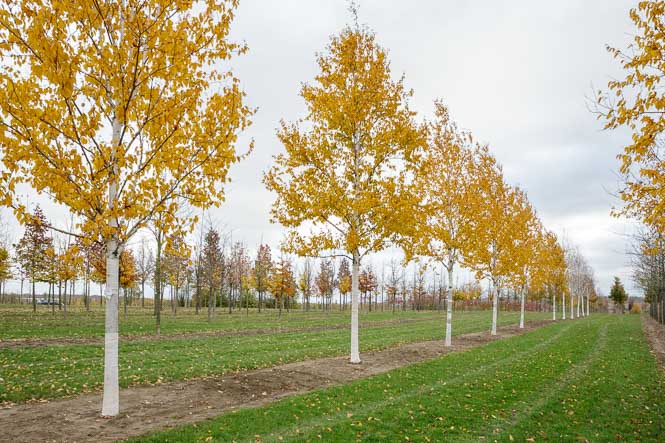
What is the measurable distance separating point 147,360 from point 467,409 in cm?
928

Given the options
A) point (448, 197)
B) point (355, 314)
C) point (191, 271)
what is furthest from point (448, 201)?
point (191, 271)

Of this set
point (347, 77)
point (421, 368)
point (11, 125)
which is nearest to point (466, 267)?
point (421, 368)

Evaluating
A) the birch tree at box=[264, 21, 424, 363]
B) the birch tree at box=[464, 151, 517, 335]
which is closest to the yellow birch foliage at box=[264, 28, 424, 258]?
the birch tree at box=[264, 21, 424, 363]

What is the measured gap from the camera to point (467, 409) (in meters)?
7.56

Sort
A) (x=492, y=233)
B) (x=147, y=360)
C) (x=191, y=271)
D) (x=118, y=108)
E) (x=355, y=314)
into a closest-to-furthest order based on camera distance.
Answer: (x=118, y=108) → (x=147, y=360) → (x=355, y=314) → (x=492, y=233) → (x=191, y=271)

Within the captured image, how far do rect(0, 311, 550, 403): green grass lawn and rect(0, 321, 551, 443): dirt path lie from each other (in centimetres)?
83

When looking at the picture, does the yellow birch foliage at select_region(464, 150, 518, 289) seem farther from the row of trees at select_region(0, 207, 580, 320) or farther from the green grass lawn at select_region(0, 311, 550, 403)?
the green grass lawn at select_region(0, 311, 550, 403)

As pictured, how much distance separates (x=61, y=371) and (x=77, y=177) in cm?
639

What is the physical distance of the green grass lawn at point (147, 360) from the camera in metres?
8.68

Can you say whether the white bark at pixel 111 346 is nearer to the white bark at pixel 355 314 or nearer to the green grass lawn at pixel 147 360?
the green grass lawn at pixel 147 360

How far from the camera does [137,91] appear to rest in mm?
7168

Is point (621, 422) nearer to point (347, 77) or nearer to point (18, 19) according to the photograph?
point (347, 77)

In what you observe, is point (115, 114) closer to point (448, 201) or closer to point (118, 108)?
point (118, 108)

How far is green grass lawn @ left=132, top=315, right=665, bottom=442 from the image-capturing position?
618 cm
